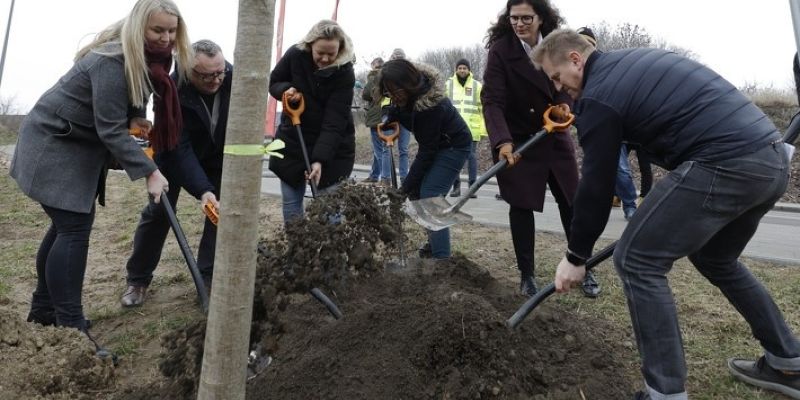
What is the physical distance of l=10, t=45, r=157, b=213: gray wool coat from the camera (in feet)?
9.22

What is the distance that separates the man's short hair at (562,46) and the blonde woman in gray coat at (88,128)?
167 centimetres

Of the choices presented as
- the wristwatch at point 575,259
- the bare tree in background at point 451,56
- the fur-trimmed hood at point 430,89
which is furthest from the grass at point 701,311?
the bare tree in background at point 451,56

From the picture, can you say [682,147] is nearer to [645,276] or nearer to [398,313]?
[645,276]

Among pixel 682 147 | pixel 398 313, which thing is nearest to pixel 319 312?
pixel 398 313

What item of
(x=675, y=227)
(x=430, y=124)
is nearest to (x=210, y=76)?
(x=430, y=124)

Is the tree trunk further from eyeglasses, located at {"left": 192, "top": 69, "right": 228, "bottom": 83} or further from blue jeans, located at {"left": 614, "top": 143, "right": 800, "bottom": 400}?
eyeglasses, located at {"left": 192, "top": 69, "right": 228, "bottom": 83}

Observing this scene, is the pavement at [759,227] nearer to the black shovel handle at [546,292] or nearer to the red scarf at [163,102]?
the red scarf at [163,102]

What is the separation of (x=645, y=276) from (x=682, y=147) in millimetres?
471

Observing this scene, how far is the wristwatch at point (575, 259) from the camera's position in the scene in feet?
7.98

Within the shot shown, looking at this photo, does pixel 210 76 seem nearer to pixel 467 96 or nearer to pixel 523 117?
pixel 523 117

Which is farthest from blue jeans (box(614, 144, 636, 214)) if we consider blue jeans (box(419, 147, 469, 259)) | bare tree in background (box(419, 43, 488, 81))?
bare tree in background (box(419, 43, 488, 81))

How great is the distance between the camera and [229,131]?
1.62 meters

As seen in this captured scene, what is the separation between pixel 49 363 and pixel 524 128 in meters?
2.85

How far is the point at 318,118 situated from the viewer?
4086mm
